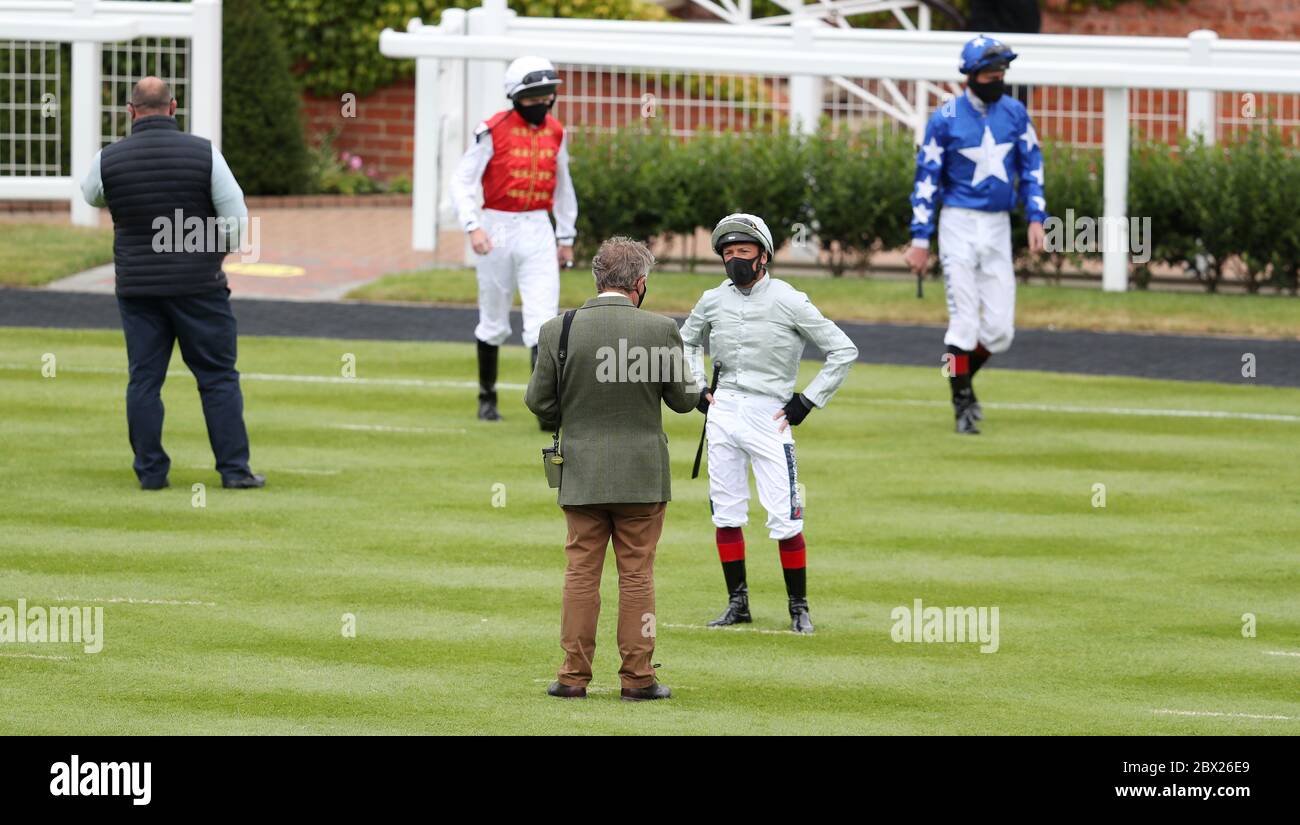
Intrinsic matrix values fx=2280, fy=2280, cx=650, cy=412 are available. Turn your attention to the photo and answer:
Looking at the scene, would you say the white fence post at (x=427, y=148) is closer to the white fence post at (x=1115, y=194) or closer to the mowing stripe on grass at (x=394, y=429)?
the white fence post at (x=1115, y=194)

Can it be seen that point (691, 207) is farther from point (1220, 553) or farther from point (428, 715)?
point (428, 715)

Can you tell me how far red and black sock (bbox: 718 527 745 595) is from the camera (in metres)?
9.21

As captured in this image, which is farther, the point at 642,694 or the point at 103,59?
the point at 103,59

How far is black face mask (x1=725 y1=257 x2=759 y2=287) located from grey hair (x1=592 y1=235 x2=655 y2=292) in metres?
1.05

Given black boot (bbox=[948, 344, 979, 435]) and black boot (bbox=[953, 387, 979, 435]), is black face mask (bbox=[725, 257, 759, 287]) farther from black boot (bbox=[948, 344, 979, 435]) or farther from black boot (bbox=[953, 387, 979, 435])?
Answer: black boot (bbox=[953, 387, 979, 435])

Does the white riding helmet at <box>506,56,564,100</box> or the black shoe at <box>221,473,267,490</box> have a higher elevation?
the white riding helmet at <box>506,56,564,100</box>

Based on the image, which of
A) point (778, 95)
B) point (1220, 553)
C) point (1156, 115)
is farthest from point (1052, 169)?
point (1220, 553)

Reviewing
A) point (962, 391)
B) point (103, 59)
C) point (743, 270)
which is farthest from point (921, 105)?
point (743, 270)

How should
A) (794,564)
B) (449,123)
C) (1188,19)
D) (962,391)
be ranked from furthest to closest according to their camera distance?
(1188,19) → (449,123) → (962,391) → (794,564)

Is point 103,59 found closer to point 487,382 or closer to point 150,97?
point 487,382

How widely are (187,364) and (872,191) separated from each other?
943cm

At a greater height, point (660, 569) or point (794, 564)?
point (794, 564)

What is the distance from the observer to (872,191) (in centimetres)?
2014

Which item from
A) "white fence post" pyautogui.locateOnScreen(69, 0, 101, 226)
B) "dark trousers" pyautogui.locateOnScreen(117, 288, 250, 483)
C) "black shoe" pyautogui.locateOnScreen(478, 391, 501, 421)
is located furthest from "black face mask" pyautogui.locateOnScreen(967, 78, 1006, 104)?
"white fence post" pyautogui.locateOnScreen(69, 0, 101, 226)
